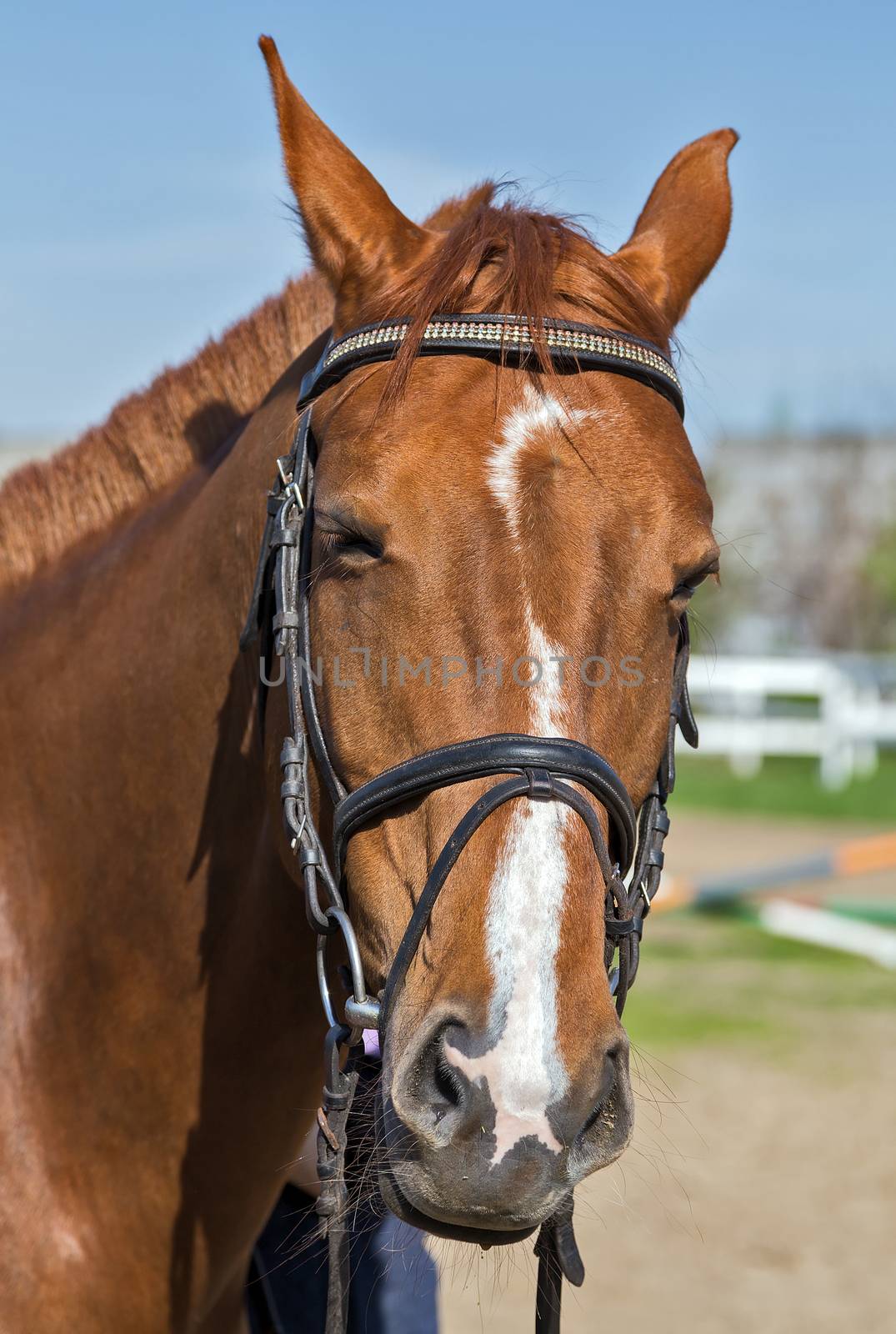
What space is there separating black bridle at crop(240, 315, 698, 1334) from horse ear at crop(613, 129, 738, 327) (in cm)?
29

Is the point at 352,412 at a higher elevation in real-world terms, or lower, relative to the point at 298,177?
lower

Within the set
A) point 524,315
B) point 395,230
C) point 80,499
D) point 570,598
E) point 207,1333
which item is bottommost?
point 207,1333

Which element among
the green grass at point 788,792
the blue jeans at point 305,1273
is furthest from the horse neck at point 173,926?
the green grass at point 788,792

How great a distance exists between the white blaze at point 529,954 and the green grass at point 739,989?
19.7 feet

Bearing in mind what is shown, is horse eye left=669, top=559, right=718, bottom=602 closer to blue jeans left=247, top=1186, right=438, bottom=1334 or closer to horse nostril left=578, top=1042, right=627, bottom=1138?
horse nostril left=578, top=1042, right=627, bottom=1138

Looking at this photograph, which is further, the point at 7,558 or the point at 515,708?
the point at 7,558

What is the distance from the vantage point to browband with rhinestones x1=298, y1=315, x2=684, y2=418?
2.09 meters

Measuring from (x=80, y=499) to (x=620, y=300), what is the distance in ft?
4.33

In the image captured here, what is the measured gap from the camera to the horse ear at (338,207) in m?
2.23

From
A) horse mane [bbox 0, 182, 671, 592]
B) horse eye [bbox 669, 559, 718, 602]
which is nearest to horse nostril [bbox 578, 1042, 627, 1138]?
horse eye [bbox 669, 559, 718, 602]

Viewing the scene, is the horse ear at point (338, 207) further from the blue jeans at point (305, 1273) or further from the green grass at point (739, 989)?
the green grass at point (739, 989)

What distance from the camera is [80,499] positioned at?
2.88m

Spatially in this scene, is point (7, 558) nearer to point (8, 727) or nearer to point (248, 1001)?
point (8, 727)

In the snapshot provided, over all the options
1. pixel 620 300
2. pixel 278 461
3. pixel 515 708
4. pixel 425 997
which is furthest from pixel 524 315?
pixel 425 997
